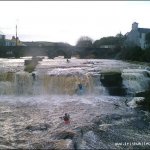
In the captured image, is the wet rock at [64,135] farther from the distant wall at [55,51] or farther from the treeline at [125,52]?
the distant wall at [55,51]

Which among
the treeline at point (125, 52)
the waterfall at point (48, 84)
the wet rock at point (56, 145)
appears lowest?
the wet rock at point (56, 145)

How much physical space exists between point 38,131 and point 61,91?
10014mm

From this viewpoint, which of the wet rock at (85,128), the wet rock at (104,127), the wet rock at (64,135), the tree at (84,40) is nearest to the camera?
the wet rock at (64,135)

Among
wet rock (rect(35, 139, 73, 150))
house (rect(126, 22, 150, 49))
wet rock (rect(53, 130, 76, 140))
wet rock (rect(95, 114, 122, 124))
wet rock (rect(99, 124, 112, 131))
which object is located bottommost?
wet rock (rect(35, 139, 73, 150))

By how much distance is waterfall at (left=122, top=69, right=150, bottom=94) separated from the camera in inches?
982

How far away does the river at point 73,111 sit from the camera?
42.3 ft

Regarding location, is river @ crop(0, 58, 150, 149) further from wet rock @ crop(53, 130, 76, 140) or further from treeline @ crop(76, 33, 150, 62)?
treeline @ crop(76, 33, 150, 62)

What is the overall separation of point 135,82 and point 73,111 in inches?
369

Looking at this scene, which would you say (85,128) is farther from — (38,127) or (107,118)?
(107,118)

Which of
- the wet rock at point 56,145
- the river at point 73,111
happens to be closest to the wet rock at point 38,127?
the river at point 73,111

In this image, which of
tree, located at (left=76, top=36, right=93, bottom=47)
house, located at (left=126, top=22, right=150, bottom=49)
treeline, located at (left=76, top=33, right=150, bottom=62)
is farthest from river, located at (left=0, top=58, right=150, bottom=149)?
tree, located at (left=76, top=36, right=93, bottom=47)

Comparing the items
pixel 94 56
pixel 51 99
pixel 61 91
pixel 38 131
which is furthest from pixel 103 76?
pixel 94 56

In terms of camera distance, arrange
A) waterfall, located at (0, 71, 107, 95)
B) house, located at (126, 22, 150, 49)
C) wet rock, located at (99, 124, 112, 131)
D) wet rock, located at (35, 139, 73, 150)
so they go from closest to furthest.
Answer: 1. wet rock, located at (35, 139, 73, 150)
2. wet rock, located at (99, 124, 112, 131)
3. waterfall, located at (0, 71, 107, 95)
4. house, located at (126, 22, 150, 49)

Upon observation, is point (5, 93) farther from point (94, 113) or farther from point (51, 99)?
point (94, 113)
